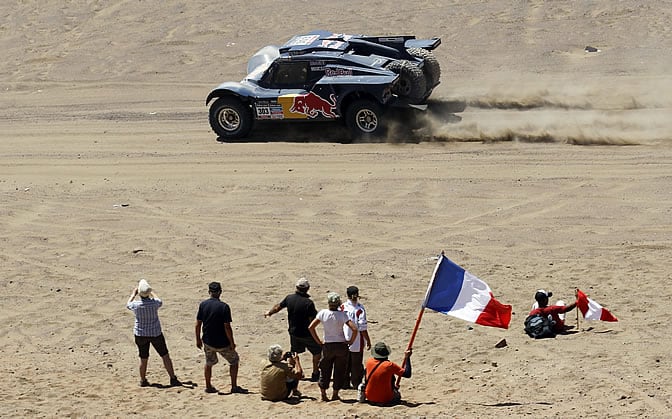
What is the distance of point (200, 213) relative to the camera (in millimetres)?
16750

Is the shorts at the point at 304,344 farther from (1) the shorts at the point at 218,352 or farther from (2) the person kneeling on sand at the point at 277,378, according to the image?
(1) the shorts at the point at 218,352

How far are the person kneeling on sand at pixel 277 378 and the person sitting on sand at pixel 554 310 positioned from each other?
2.93 m

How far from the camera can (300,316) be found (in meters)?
10.8

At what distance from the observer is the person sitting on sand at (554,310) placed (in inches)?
464

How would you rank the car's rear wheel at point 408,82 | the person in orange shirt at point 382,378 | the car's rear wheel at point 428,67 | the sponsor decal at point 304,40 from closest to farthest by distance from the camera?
the person in orange shirt at point 382,378 < the car's rear wheel at point 408,82 < the sponsor decal at point 304,40 < the car's rear wheel at point 428,67

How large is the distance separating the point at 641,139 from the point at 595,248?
5.05 m

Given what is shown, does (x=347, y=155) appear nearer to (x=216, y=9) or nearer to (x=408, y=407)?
(x=408, y=407)

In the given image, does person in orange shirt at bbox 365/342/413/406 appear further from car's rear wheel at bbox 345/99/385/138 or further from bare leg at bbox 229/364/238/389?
car's rear wheel at bbox 345/99/385/138

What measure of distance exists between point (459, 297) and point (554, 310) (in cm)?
191

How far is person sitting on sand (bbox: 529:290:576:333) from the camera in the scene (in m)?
11.8

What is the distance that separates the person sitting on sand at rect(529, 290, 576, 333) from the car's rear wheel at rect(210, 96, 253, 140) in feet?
31.0

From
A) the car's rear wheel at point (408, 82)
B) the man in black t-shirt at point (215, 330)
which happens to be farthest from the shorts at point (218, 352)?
the car's rear wheel at point (408, 82)

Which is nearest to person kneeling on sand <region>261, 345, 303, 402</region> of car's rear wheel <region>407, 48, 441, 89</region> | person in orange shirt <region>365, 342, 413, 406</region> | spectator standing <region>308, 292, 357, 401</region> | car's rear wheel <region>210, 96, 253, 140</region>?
spectator standing <region>308, 292, 357, 401</region>

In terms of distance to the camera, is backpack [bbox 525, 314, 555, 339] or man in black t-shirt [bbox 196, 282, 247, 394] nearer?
man in black t-shirt [bbox 196, 282, 247, 394]
